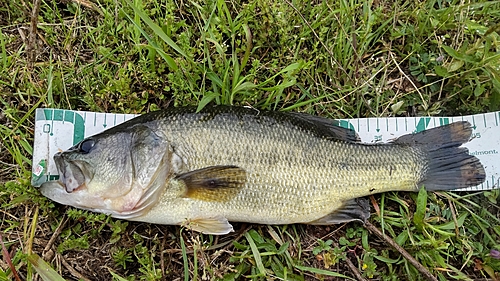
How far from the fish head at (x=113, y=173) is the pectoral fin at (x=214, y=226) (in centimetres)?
43

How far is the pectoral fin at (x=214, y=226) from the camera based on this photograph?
3309mm

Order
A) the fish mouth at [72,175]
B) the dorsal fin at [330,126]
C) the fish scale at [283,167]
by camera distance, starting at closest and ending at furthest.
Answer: the fish mouth at [72,175] < the fish scale at [283,167] < the dorsal fin at [330,126]

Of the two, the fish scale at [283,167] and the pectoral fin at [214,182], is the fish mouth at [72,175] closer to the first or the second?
the fish scale at [283,167]

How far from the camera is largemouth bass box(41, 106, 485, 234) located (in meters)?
3.14

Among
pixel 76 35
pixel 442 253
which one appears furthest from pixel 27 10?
pixel 442 253

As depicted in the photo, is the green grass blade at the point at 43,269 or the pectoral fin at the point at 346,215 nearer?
the green grass blade at the point at 43,269

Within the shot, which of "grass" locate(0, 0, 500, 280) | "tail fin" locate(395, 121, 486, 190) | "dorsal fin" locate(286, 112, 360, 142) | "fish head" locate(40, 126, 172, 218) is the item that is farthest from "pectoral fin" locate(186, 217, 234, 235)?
"tail fin" locate(395, 121, 486, 190)

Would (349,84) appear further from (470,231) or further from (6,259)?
(6,259)

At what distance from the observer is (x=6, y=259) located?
126 inches

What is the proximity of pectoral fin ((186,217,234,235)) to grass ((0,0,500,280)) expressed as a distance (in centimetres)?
14

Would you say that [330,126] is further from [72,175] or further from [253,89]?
[72,175]

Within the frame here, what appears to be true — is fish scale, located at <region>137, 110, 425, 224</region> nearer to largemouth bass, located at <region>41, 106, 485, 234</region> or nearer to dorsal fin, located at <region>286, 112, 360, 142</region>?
largemouth bass, located at <region>41, 106, 485, 234</region>

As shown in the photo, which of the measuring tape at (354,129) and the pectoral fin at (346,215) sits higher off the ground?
the measuring tape at (354,129)

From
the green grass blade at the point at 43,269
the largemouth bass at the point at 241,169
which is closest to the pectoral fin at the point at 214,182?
the largemouth bass at the point at 241,169
